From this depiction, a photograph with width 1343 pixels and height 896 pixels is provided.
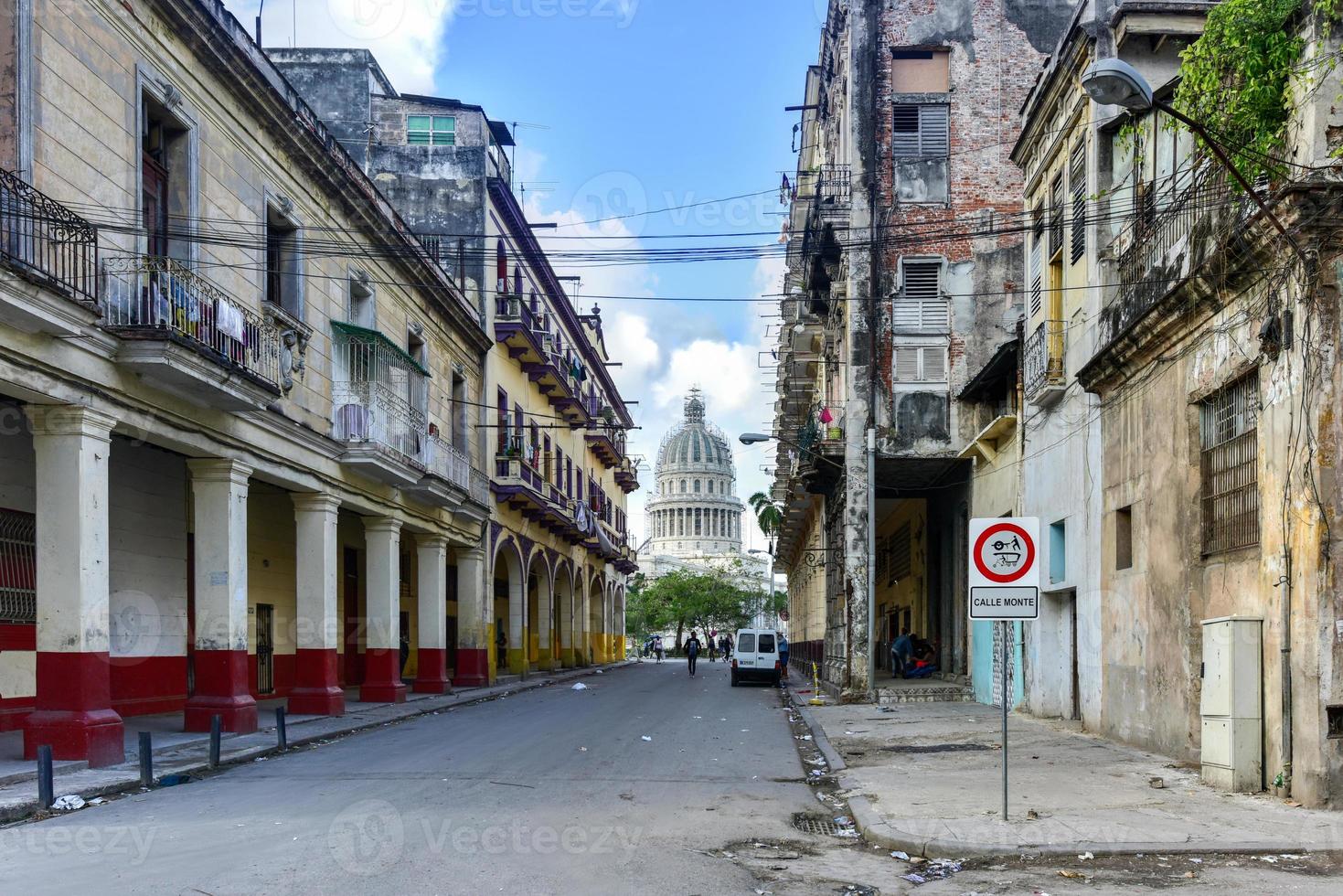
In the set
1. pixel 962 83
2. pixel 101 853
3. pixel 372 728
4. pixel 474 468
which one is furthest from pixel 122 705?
pixel 962 83

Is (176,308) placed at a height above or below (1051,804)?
above

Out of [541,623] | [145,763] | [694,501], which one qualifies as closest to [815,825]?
[145,763]

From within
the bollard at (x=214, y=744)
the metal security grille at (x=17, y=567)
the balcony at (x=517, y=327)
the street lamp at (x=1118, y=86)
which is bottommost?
the bollard at (x=214, y=744)

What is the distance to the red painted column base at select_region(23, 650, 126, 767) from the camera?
43.7 ft

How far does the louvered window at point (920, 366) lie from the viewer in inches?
1049

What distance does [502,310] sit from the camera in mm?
36062

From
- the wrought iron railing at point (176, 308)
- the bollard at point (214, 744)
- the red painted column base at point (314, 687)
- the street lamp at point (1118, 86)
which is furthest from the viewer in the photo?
the red painted column base at point (314, 687)

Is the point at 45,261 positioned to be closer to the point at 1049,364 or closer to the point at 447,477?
the point at 1049,364

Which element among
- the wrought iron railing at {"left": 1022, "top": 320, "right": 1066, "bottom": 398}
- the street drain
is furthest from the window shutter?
the street drain

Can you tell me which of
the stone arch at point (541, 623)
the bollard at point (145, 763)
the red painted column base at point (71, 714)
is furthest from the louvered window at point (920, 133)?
the stone arch at point (541, 623)

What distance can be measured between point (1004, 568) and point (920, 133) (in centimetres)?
1908

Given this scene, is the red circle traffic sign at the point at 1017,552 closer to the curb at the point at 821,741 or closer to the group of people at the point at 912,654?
the curb at the point at 821,741

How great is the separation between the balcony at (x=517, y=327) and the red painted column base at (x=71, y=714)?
2214cm

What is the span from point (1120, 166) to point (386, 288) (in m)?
14.5
